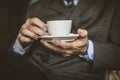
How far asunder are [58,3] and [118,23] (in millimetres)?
215

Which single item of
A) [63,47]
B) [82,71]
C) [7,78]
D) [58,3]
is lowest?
[7,78]

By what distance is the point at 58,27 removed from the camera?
0.64m

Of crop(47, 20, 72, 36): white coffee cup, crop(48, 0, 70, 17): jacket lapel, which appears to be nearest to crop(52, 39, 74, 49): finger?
crop(47, 20, 72, 36): white coffee cup

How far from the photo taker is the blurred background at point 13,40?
0.94 m

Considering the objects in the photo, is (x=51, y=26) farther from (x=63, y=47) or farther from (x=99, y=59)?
(x=99, y=59)

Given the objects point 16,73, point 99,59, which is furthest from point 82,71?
point 16,73

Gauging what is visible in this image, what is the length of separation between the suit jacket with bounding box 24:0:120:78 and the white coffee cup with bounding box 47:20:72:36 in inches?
A: 5.8

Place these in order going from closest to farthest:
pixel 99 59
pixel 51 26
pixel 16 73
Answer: pixel 51 26
pixel 99 59
pixel 16 73

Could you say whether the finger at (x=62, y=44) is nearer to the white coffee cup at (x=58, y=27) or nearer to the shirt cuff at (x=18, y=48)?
the white coffee cup at (x=58, y=27)

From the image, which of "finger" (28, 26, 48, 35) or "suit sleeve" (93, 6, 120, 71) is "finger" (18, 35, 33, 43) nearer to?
"finger" (28, 26, 48, 35)

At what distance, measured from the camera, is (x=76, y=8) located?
80 cm

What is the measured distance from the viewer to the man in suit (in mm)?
760

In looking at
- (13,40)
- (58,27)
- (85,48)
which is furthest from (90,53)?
(13,40)

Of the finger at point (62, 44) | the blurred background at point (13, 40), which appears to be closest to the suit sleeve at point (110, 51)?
the finger at point (62, 44)
